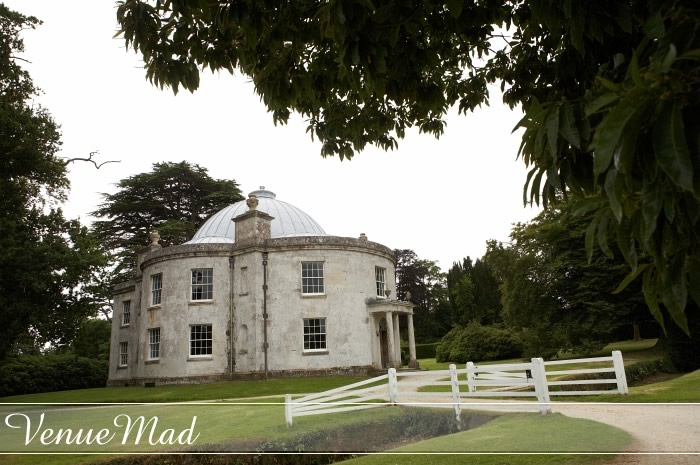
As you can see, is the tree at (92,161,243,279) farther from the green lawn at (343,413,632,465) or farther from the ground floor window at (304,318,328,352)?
the green lawn at (343,413,632,465)

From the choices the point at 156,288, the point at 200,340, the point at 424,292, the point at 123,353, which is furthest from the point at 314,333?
the point at 424,292

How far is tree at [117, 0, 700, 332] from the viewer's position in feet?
5.45

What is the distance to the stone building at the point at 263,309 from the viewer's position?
2511 cm

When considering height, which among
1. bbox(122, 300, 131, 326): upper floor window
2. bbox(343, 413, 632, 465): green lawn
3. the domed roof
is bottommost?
bbox(343, 413, 632, 465): green lawn

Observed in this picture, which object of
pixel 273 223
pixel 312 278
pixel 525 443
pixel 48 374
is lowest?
pixel 525 443

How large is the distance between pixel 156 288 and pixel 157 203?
19145mm

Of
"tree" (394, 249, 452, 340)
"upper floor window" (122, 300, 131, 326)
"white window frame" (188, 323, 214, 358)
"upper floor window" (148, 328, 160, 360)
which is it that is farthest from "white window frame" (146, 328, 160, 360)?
"tree" (394, 249, 452, 340)

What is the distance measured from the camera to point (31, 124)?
1608 cm

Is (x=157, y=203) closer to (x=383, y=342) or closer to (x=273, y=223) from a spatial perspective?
(x=273, y=223)

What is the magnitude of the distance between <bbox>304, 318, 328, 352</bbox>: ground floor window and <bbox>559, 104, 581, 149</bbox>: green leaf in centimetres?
2399

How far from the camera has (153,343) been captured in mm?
27203

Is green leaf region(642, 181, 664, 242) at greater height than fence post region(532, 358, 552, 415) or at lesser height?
greater

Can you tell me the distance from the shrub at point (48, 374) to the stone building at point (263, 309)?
31.2 ft

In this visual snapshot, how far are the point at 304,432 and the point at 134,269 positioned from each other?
3535cm
